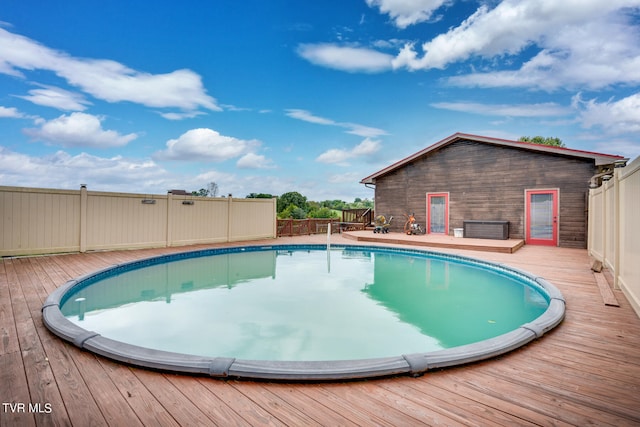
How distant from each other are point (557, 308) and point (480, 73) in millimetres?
13057

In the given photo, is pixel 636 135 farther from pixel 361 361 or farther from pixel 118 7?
pixel 118 7

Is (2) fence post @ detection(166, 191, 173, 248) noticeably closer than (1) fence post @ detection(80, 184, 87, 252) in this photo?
No

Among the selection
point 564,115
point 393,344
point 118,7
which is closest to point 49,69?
point 118,7

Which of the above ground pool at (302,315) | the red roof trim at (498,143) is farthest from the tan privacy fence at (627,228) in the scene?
the red roof trim at (498,143)

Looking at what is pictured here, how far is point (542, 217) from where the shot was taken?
32.4ft

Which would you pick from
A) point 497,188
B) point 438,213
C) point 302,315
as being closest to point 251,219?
point 438,213

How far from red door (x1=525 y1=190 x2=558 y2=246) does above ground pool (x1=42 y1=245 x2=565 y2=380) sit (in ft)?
13.0

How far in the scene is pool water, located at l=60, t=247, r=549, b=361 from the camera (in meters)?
3.54

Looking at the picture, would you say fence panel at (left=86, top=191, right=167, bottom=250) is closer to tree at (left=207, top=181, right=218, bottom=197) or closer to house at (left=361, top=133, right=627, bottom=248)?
house at (left=361, top=133, right=627, bottom=248)

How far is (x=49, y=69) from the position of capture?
10711 mm

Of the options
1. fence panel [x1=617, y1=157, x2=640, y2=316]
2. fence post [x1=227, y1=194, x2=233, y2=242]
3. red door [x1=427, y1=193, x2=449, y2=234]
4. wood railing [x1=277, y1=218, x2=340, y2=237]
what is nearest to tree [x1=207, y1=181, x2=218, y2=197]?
wood railing [x1=277, y1=218, x2=340, y2=237]

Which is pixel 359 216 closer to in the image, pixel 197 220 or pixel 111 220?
pixel 197 220

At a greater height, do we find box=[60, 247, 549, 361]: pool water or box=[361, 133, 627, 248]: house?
box=[361, 133, 627, 248]: house

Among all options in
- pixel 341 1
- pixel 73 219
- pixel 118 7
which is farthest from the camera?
pixel 341 1
